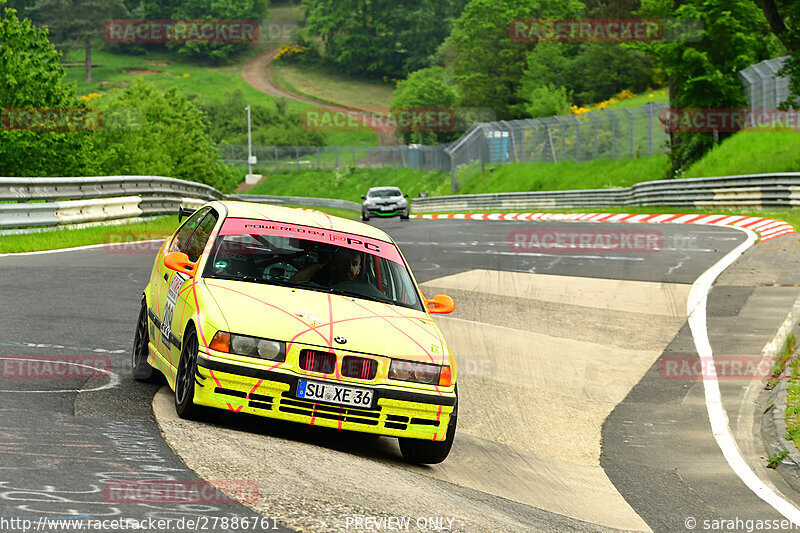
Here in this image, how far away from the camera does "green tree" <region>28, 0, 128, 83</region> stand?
160 metres

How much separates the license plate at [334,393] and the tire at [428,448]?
1.86 feet

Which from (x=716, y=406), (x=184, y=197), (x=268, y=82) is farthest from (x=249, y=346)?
(x=268, y=82)

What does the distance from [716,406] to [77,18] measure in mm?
164649

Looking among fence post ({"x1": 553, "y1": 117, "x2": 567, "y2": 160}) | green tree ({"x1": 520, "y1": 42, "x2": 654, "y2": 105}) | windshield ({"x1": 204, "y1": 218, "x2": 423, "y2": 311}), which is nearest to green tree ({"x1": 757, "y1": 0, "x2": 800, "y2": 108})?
fence post ({"x1": 553, "y1": 117, "x2": 567, "y2": 160})

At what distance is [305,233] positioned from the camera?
8.08 metres

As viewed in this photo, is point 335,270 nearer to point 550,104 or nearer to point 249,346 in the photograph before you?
point 249,346

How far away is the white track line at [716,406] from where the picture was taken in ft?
24.4

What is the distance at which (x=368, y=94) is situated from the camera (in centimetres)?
15962

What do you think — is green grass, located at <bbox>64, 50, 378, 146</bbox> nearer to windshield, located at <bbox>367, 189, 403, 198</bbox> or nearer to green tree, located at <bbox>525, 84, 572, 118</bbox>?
green tree, located at <bbox>525, 84, 572, 118</bbox>

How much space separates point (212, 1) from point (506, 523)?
7031 inches

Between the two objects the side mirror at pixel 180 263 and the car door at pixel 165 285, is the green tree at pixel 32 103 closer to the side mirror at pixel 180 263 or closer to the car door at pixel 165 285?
the car door at pixel 165 285

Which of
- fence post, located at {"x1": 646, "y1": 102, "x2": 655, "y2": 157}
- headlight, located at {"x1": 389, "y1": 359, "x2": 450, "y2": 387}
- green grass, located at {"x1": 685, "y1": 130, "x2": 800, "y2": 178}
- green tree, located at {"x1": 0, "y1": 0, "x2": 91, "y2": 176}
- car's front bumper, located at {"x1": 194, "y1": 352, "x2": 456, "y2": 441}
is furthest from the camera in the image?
fence post, located at {"x1": 646, "y1": 102, "x2": 655, "y2": 157}

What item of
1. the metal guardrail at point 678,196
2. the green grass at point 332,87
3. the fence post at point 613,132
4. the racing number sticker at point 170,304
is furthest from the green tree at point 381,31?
the racing number sticker at point 170,304

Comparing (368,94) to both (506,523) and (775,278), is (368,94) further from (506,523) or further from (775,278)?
(506,523)
